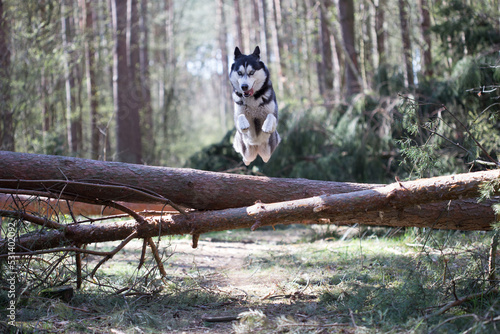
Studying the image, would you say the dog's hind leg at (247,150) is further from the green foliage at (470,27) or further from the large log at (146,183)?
the green foliage at (470,27)

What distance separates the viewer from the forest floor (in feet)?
9.30

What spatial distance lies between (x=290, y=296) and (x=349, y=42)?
303 inches

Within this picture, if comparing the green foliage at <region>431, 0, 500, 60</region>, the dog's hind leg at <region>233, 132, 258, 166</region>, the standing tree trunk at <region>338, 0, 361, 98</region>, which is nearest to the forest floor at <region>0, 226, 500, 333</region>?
the dog's hind leg at <region>233, 132, 258, 166</region>

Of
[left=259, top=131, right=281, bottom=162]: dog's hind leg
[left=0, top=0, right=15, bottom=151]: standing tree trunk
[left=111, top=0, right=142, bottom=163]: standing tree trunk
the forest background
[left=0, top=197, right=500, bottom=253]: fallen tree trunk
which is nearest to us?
[left=0, top=197, right=500, bottom=253]: fallen tree trunk

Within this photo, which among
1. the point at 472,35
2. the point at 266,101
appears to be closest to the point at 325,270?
the point at 266,101

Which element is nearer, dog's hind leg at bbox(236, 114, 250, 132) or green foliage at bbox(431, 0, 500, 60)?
dog's hind leg at bbox(236, 114, 250, 132)

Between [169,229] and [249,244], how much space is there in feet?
9.40

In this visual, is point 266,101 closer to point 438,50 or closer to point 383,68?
point 383,68

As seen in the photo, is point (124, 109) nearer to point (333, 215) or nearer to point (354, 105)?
point (354, 105)

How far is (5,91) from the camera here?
7.43 m

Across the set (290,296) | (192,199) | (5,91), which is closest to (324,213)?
(290,296)

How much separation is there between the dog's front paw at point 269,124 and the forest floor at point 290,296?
1637 millimetres

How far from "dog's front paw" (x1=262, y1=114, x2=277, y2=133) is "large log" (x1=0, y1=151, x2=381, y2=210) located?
1177 mm

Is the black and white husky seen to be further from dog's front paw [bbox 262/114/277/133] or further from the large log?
the large log
